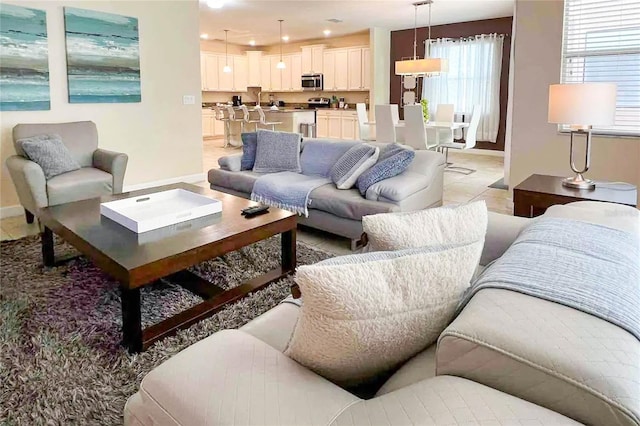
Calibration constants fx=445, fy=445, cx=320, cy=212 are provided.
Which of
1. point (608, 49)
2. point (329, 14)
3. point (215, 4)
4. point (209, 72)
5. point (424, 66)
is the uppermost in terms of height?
point (329, 14)

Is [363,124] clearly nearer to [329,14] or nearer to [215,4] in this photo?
[329,14]

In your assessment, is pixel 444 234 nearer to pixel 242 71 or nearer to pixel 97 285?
pixel 97 285

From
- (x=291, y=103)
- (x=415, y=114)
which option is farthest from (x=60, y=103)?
(x=291, y=103)

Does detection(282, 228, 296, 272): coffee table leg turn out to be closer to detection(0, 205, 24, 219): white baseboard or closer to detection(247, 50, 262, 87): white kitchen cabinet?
detection(0, 205, 24, 219): white baseboard

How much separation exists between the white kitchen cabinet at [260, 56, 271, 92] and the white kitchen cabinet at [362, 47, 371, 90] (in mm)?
2984

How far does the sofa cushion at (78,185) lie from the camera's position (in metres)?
3.73

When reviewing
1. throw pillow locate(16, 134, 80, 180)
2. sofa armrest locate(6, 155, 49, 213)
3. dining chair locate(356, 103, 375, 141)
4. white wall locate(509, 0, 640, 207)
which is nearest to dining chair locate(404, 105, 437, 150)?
dining chair locate(356, 103, 375, 141)

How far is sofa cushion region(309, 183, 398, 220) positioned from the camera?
10.4 ft

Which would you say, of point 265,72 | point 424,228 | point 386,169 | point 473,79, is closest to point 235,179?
point 386,169

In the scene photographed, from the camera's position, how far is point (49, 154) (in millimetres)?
3953

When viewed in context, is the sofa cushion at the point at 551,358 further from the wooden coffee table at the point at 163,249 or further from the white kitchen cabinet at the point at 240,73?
the white kitchen cabinet at the point at 240,73

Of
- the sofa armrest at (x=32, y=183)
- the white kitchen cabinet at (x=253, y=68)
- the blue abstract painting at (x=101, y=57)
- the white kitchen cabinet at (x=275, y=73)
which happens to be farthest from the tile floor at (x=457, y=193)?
the white kitchen cabinet at (x=253, y=68)

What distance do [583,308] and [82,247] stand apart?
7.21 ft

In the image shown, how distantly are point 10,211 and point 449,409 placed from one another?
5.10 m
